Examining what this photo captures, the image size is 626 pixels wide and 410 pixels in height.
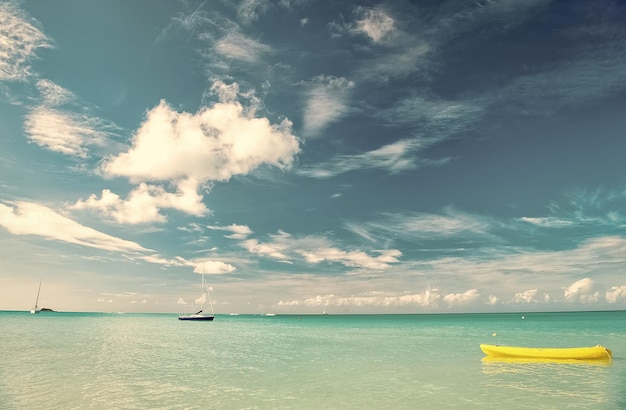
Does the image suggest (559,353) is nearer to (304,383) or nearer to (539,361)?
(539,361)

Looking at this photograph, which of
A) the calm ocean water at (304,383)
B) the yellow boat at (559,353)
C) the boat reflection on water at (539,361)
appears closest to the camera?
the calm ocean water at (304,383)

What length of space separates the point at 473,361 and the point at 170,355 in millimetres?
37451

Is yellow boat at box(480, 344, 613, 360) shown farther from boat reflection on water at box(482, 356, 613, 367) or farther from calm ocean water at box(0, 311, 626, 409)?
calm ocean water at box(0, 311, 626, 409)

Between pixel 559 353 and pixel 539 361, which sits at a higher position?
pixel 559 353

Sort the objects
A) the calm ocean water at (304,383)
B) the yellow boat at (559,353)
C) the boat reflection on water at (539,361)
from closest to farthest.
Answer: the calm ocean water at (304,383) → the boat reflection on water at (539,361) → the yellow boat at (559,353)

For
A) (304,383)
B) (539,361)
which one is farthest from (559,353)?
(304,383)

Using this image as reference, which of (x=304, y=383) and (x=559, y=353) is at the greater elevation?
(x=559, y=353)

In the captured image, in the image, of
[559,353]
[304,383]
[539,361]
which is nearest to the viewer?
[304,383]

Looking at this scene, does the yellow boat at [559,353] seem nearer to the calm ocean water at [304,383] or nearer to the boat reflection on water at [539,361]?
the boat reflection on water at [539,361]

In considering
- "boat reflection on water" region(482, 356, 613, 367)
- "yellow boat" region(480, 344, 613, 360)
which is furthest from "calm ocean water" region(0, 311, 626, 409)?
"yellow boat" region(480, 344, 613, 360)

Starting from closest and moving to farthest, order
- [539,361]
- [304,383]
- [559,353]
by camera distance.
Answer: [304,383], [559,353], [539,361]

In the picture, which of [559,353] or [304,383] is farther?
[559,353]

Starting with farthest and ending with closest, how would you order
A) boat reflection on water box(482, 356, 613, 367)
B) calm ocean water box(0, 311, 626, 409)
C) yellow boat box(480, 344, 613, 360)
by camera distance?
1. yellow boat box(480, 344, 613, 360)
2. boat reflection on water box(482, 356, 613, 367)
3. calm ocean water box(0, 311, 626, 409)

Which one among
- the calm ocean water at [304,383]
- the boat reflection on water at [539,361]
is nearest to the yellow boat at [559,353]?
the boat reflection on water at [539,361]
